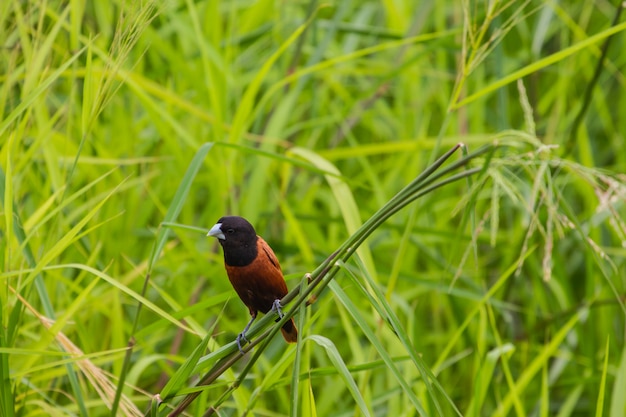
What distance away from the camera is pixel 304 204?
10.2 feet

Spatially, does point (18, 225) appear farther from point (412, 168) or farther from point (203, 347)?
point (412, 168)

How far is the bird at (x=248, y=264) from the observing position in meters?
1.86

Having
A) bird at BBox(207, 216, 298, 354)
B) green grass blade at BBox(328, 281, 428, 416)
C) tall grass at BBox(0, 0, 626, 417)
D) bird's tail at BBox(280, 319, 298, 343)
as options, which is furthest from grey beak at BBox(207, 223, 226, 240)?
green grass blade at BBox(328, 281, 428, 416)

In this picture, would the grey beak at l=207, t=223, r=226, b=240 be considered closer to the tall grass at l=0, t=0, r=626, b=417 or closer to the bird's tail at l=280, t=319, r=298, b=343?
the tall grass at l=0, t=0, r=626, b=417

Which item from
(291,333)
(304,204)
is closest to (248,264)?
(291,333)

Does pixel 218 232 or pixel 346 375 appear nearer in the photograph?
pixel 346 375

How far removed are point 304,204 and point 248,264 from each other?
4.06ft

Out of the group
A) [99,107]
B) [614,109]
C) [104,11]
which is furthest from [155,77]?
[614,109]

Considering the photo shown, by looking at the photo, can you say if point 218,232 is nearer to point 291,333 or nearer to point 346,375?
point 291,333

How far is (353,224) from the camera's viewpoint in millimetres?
2117

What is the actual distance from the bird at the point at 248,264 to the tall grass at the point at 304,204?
0.12 metres

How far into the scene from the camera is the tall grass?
6.87 ft

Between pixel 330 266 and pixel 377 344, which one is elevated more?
pixel 330 266

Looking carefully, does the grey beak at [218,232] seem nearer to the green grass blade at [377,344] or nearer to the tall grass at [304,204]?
the tall grass at [304,204]
